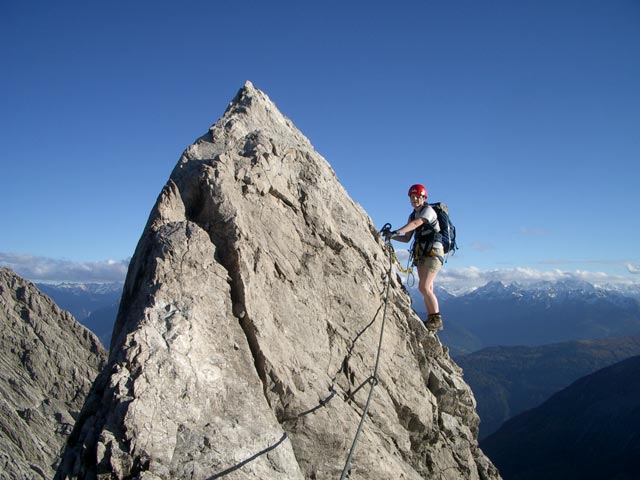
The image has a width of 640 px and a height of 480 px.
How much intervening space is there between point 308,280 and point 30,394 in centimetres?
7834

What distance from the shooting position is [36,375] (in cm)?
7888

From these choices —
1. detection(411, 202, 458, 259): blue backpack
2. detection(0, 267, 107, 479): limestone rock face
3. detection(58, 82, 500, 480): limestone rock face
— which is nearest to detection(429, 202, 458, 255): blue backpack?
detection(411, 202, 458, 259): blue backpack

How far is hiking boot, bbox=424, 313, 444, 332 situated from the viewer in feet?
47.4

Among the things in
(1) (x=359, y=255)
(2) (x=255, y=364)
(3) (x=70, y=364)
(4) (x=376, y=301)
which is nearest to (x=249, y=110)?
(1) (x=359, y=255)

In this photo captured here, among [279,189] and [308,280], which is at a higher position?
[279,189]

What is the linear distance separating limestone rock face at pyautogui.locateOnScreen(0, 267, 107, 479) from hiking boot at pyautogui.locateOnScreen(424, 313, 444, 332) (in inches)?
2171

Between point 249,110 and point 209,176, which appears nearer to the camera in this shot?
point 209,176

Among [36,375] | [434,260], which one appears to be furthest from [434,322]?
[36,375]

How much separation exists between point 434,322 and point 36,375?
82272mm

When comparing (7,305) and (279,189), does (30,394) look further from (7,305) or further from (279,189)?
(279,189)

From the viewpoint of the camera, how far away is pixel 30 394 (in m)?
73.6

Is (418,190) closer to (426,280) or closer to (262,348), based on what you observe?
(426,280)

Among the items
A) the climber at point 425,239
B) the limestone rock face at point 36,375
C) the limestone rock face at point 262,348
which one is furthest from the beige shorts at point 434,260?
the limestone rock face at point 36,375

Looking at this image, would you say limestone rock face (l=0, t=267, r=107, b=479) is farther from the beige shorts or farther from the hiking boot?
the beige shorts
